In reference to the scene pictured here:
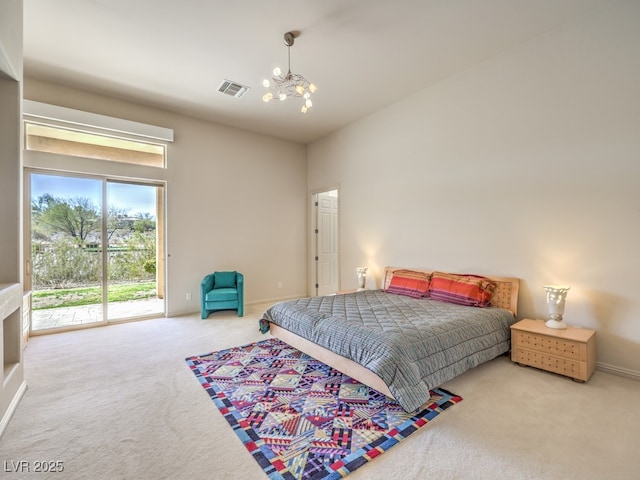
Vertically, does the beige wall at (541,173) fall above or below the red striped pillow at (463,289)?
above

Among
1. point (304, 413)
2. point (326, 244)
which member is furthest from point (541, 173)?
point (326, 244)

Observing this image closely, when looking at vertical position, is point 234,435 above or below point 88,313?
below

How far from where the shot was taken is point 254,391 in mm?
2477

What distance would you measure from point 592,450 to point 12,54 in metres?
4.79

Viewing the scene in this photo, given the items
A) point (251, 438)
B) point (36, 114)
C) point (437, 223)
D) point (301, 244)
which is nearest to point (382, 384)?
point (251, 438)

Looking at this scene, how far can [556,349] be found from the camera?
8.80ft

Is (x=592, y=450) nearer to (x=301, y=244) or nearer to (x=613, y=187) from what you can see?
(x=613, y=187)

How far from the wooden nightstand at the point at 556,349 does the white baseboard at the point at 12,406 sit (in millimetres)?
4142

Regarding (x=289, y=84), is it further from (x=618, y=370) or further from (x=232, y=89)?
(x=618, y=370)

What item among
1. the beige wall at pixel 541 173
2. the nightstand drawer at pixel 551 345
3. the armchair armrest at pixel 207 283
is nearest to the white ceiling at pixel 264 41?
the beige wall at pixel 541 173

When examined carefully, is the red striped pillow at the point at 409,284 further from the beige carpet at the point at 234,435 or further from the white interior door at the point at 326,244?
the white interior door at the point at 326,244

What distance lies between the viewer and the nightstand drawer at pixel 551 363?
8.39ft

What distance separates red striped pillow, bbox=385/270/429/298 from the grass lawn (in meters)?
3.88

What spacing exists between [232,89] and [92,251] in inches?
122
